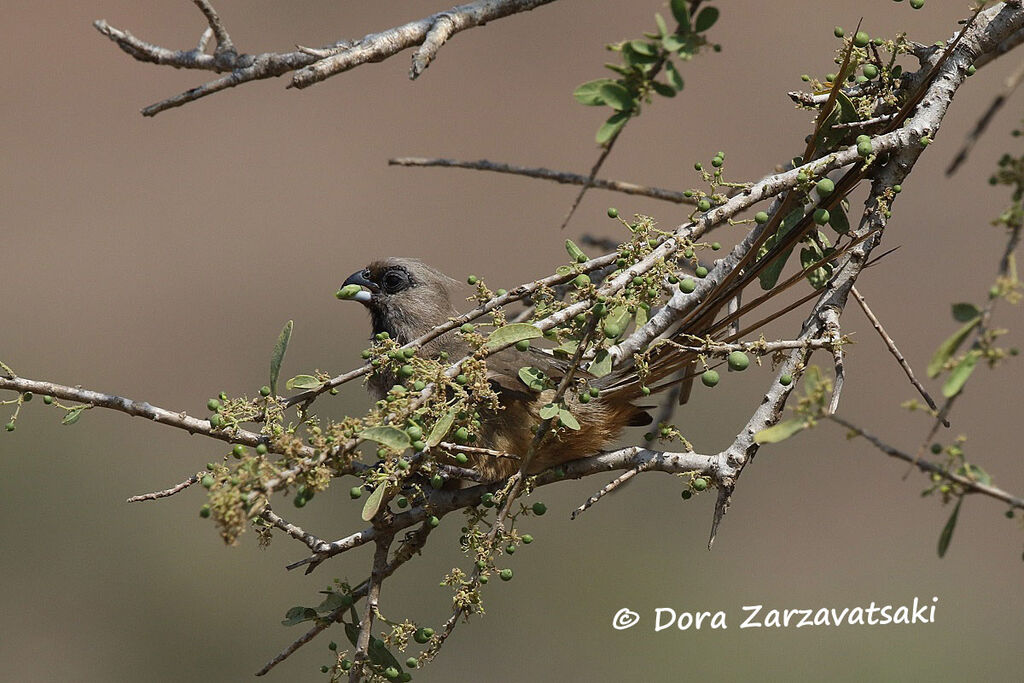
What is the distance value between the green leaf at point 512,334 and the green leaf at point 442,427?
161 millimetres

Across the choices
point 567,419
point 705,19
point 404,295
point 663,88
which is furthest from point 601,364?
point 404,295

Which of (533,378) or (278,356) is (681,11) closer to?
(533,378)

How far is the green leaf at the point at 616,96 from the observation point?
2.27 metres

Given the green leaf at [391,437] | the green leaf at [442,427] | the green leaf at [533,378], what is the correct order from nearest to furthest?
the green leaf at [391,437] → the green leaf at [442,427] → the green leaf at [533,378]

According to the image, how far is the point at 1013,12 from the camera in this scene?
2.93 m

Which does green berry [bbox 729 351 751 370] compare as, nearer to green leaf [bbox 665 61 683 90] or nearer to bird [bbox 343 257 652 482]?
bird [bbox 343 257 652 482]

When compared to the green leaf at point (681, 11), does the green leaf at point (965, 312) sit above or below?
below

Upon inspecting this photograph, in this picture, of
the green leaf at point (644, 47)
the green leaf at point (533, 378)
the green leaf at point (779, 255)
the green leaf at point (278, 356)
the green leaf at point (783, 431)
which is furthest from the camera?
the green leaf at point (779, 255)

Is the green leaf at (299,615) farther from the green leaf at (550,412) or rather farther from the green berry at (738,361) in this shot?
the green berry at (738,361)

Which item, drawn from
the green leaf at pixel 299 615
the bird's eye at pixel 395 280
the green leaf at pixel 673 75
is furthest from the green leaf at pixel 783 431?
the bird's eye at pixel 395 280

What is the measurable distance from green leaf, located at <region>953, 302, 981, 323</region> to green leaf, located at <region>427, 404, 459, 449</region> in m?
1.03

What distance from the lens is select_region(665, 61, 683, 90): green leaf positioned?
2250mm

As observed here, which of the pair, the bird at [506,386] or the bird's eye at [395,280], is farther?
the bird's eye at [395,280]

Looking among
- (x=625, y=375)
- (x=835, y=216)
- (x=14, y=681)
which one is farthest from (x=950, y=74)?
(x=14, y=681)
